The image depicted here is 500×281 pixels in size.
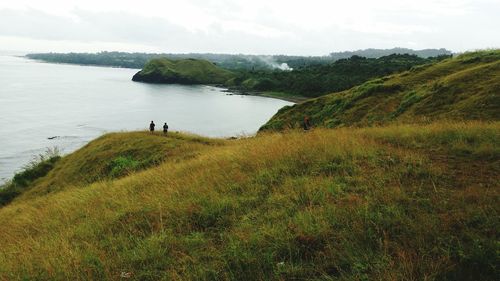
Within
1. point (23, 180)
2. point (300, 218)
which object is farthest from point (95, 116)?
point (300, 218)

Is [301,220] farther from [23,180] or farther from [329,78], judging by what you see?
[329,78]

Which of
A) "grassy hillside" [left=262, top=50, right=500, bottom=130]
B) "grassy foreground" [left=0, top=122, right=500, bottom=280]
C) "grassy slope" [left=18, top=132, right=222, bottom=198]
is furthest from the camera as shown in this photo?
"grassy slope" [left=18, top=132, right=222, bottom=198]

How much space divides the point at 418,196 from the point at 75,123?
297 feet

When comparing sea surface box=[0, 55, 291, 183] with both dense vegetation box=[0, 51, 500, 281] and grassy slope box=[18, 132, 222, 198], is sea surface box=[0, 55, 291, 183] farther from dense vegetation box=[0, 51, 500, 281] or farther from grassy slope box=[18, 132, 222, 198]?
dense vegetation box=[0, 51, 500, 281]

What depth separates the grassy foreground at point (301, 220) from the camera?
5648mm

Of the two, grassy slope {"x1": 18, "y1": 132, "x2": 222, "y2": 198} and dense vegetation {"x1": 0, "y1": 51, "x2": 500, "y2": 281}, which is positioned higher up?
dense vegetation {"x1": 0, "y1": 51, "x2": 500, "y2": 281}

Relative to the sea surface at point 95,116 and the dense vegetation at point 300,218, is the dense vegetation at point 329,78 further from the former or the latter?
the dense vegetation at point 300,218

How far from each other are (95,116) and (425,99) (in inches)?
3435

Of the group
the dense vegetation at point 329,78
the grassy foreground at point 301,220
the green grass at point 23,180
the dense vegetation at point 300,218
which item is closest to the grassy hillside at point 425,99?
the dense vegetation at point 300,218

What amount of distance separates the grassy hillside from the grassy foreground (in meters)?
9.40

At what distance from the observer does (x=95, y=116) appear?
9750 centimetres

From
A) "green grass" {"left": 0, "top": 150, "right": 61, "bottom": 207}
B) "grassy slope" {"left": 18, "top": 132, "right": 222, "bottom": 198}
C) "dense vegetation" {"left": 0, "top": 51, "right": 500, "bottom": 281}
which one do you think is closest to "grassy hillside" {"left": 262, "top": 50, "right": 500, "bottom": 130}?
"grassy slope" {"left": 18, "top": 132, "right": 222, "bottom": 198}

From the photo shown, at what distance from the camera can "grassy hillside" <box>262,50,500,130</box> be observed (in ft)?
72.3

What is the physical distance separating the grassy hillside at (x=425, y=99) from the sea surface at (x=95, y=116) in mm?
20775
